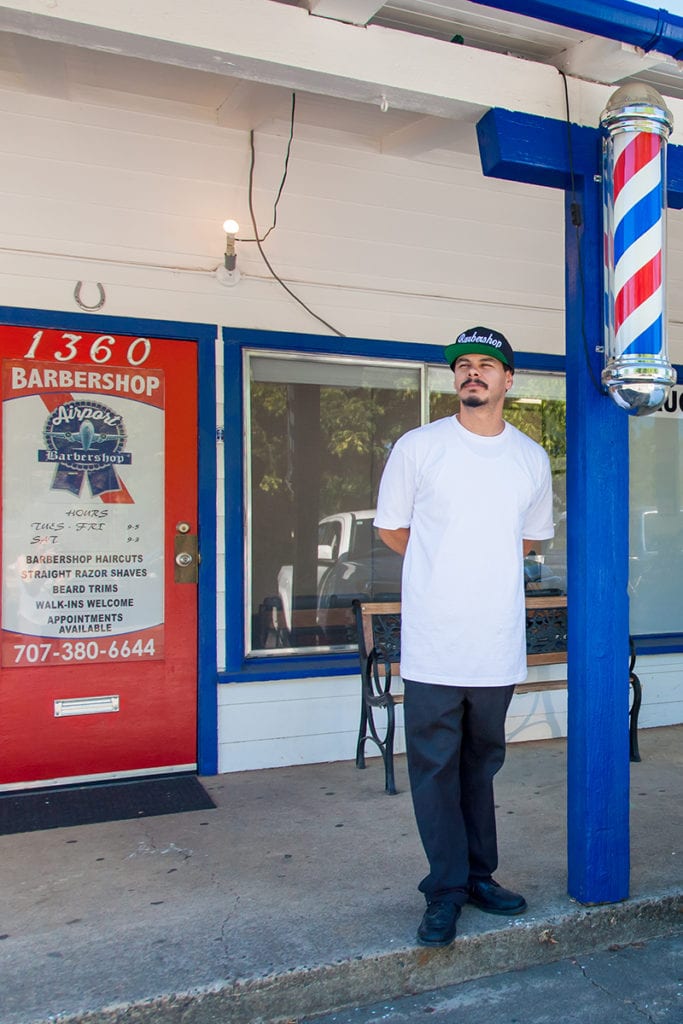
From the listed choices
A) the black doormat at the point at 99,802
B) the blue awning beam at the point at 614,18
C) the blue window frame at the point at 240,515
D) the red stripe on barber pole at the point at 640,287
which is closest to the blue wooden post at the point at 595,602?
the red stripe on barber pole at the point at 640,287

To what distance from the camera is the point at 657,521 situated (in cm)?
626

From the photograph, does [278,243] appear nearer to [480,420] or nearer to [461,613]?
[480,420]

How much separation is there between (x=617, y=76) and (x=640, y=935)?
10.4ft

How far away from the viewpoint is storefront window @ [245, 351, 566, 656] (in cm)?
516

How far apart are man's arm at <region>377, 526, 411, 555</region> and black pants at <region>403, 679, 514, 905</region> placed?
0.48 m

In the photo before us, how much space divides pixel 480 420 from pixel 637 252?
76 centimetres

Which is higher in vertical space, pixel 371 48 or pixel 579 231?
pixel 371 48

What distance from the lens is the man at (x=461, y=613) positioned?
10.2 feet

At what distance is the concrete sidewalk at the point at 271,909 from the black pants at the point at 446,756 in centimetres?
24

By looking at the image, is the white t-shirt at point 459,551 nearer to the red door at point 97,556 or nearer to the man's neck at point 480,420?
the man's neck at point 480,420

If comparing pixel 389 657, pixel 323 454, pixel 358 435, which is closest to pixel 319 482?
pixel 323 454

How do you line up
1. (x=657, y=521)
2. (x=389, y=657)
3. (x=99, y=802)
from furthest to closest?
(x=657, y=521) → (x=389, y=657) → (x=99, y=802)

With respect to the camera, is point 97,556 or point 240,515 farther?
point 240,515

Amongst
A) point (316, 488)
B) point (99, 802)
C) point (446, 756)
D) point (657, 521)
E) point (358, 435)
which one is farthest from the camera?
point (657, 521)
